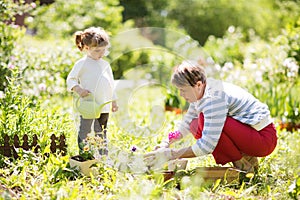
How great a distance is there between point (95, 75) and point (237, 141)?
1.07 m

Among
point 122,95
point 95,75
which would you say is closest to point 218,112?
point 95,75

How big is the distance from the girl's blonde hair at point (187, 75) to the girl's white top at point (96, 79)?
18.8 inches

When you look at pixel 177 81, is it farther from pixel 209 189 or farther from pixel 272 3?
pixel 272 3

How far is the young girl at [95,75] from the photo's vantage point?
380cm

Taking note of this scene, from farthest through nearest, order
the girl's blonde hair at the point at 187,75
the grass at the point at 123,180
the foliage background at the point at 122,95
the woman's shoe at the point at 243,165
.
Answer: the woman's shoe at the point at 243,165, the girl's blonde hair at the point at 187,75, the foliage background at the point at 122,95, the grass at the point at 123,180

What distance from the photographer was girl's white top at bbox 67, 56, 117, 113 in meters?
3.79

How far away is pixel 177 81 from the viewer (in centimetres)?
362

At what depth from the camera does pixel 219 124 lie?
3670 millimetres

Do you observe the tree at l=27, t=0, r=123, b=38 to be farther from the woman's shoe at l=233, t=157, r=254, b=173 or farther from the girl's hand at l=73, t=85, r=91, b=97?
the woman's shoe at l=233, t=157, r=254, b=173

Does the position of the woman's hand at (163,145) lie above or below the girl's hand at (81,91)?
below

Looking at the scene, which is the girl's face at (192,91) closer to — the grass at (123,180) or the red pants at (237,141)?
the red pants at (237,141)

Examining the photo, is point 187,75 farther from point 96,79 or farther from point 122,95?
point 122,95

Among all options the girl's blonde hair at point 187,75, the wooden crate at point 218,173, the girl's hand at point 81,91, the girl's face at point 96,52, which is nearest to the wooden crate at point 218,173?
the wooden crate at point 218,173

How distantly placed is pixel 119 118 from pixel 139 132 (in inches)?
14.8
